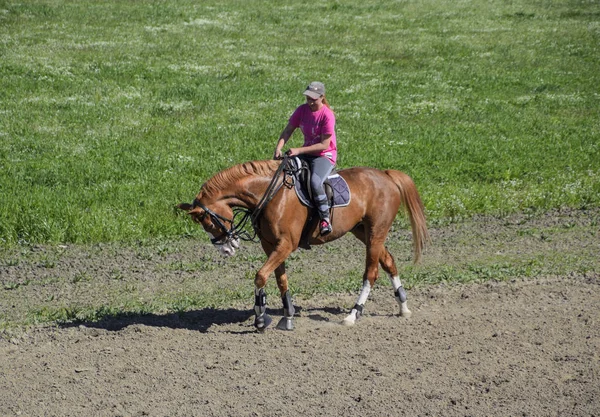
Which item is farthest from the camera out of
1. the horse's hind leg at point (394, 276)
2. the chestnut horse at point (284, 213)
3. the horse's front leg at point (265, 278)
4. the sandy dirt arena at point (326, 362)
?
the horse's hind leg at point (394, 276)

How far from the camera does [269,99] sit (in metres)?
24.8

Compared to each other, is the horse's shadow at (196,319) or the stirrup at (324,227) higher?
the stirrup at (324,227)

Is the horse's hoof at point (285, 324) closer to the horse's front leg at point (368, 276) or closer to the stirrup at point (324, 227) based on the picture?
the horse's front leg at point (368, 276)

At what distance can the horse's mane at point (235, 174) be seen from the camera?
10.6 metres

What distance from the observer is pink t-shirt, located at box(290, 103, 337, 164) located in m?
10.9

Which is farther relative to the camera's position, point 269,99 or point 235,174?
point 269,99

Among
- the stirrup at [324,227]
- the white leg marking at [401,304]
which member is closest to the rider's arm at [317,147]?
the stirrup at [324,227]

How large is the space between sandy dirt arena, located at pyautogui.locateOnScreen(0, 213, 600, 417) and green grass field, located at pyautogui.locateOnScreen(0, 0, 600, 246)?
13.8 feet

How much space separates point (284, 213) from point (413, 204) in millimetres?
2278

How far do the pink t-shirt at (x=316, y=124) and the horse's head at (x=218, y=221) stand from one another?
1.47 m

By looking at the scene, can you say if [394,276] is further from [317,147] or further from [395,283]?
[317,147]

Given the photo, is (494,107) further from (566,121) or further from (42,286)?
(42,286)

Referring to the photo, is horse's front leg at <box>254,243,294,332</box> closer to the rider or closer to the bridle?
the bridle

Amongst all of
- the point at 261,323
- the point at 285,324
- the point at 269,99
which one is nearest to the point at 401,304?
the point at 285,324
